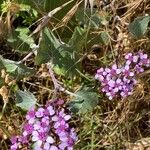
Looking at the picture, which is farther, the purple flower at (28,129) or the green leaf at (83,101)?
the green leaf at (83,101)

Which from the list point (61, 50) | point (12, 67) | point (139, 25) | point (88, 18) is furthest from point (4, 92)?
point (139, 25)

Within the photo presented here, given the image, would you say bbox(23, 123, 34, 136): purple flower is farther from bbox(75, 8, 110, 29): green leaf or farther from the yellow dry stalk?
bbox(75, 8, 110, 29): green leaf

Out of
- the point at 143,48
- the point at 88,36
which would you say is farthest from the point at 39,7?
the point at 143,48

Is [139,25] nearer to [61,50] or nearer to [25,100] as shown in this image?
[61,50]

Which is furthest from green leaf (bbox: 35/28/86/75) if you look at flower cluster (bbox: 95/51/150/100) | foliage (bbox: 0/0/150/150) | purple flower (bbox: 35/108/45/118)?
purple flower (bbox: 35/108/45/118)

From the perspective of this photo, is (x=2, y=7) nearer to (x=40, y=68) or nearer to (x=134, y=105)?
(x=40, y=68)

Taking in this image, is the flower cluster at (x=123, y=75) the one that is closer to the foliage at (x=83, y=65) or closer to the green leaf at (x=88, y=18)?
the foliage at (x=83, y=65)

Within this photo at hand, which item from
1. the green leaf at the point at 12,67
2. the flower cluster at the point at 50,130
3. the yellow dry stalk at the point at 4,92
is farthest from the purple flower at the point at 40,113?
the yellow dry stalk at the point at 4,92
